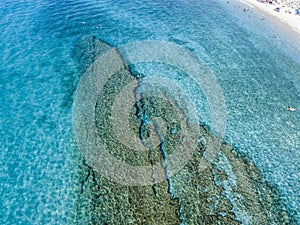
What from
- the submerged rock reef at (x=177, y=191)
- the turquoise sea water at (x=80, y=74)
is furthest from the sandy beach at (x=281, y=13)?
the submerged rock reef at (x=177, y=191)

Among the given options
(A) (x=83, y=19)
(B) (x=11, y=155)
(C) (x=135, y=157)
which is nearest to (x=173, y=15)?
(A) (x=83, y=19)

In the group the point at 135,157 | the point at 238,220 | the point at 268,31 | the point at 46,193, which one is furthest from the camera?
the point at 268,31

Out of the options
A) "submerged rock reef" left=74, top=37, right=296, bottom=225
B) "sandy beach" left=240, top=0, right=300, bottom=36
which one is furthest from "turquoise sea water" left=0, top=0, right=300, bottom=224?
"sandy beach" left=240, top=0, right=300, bottom=36

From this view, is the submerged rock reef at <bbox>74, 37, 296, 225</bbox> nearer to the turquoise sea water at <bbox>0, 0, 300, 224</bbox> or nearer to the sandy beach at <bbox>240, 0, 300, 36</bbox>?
the turquoise sea water at <bbox>0, 0, 300, 224</bbox>

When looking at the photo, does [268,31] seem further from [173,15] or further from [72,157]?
[72,157]

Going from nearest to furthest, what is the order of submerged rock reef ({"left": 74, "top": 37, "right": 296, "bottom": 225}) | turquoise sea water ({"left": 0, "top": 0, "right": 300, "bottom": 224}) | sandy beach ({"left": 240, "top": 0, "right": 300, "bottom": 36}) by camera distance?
submerged rock reef ({"left": 74, "top": 37, "right": 296, "bottom": 225})
turquoise sea water ({"left": 0, "top": 0, "right": 300, "bottom": 224})
sandy beach ({"left": 240, "top": 0, "right": 300, "bottom": 36})

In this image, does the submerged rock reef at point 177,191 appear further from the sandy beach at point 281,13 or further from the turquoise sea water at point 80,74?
the sandy beach at point 281,13
